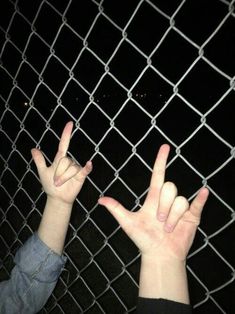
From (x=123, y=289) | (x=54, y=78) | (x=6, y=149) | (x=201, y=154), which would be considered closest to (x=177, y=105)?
(x=54, y=78)

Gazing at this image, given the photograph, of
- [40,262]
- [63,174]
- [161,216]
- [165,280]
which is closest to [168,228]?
[161,216]

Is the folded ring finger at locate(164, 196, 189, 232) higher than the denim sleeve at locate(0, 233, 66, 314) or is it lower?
higher

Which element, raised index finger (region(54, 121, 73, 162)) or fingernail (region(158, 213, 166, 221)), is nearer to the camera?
fingernail (region(158, 213, 166, 221))

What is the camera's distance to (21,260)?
5.44 ft

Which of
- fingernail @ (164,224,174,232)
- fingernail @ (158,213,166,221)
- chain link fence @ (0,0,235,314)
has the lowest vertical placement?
chain link fence @ (0,0,235,314)

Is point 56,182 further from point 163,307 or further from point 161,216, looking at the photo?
point 163,307

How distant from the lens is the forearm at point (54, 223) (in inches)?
63.0

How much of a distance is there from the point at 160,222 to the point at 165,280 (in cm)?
24

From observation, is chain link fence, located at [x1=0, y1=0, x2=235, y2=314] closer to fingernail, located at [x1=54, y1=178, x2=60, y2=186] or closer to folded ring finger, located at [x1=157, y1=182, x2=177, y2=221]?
folded ring finger, located at [x1=157, y1=182, x2=177, y2=221]

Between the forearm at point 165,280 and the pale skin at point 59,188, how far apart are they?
1.86ft

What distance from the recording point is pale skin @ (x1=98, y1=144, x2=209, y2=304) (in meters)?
1.19

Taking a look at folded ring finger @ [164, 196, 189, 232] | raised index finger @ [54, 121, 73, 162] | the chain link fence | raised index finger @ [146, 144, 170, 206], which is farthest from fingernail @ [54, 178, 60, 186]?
folded ring finger @ [164, 196, 189, 232]

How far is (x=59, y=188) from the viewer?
158 centimetres

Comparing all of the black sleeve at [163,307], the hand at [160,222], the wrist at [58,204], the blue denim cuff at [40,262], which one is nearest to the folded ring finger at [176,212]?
the hand at [160,222]
